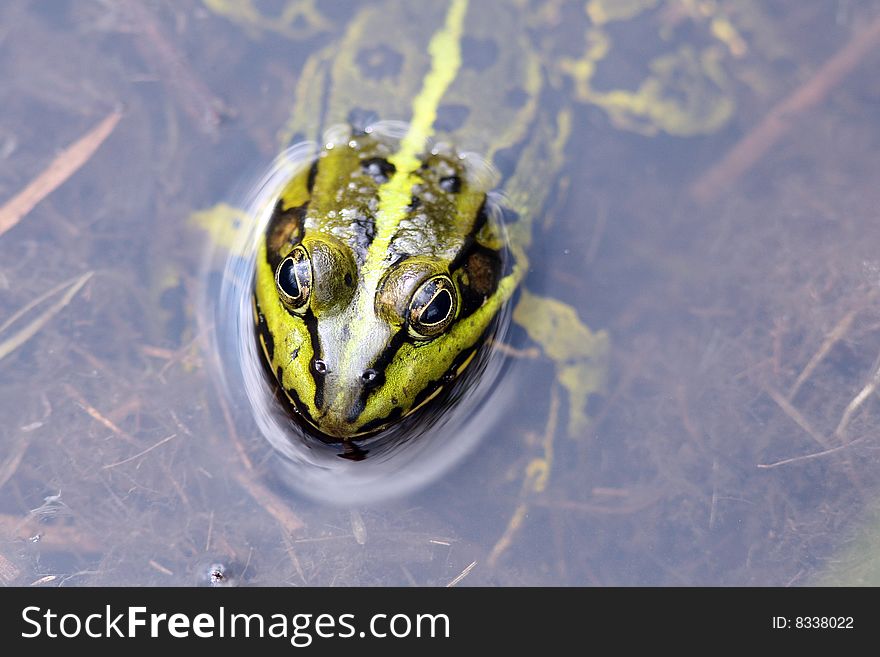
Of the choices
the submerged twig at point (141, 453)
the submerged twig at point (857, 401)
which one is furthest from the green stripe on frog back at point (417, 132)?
the submerged twig at point (857, 401)

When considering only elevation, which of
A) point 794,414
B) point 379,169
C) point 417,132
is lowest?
point 794,414

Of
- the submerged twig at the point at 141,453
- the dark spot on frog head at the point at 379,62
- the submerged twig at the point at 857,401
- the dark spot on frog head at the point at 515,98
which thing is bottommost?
the submerged twig at the point at 141,453

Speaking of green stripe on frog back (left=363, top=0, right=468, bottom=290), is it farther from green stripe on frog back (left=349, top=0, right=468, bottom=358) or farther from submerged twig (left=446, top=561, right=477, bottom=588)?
submerged twig (left=446, top=561, right=477, bottom=588)

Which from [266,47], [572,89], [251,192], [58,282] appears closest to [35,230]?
[58,282]

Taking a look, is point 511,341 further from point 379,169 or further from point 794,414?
point 794,414

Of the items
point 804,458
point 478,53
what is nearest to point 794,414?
point 804,458

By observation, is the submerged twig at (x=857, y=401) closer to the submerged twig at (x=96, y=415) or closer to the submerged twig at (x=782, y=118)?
the submerged twig at (x=782, y=118)

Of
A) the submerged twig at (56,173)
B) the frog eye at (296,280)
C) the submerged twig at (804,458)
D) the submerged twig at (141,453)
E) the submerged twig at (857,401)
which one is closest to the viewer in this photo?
the frog eye at (296,280)
